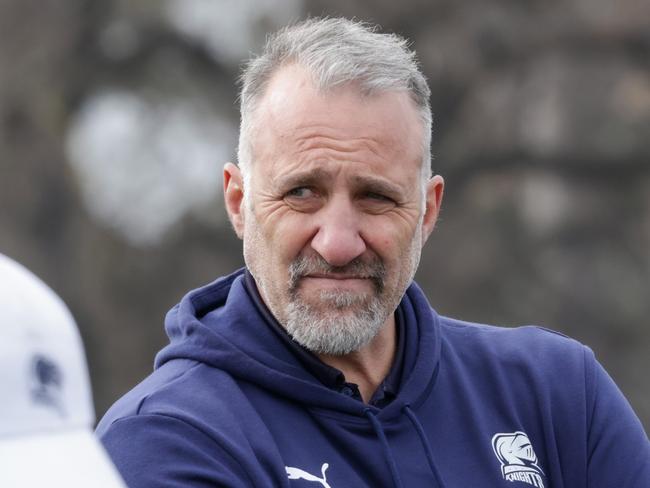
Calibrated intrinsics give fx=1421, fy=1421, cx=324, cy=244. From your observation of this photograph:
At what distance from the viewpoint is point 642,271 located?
36.7 feet

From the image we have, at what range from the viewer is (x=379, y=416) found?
2475 millimetres

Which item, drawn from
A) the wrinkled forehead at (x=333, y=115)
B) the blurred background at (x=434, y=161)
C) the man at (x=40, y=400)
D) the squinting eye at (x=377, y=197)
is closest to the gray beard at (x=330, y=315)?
the squinting eye at (x=377, y=197)

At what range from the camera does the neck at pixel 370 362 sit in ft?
8.43

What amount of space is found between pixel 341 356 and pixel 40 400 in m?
1.39

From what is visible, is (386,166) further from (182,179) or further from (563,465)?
(182,179)

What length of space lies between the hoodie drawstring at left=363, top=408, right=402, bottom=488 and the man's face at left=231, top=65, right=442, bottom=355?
12 centimetres

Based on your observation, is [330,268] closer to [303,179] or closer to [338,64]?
[303,179]

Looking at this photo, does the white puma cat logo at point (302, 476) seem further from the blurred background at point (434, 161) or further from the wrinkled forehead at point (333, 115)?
the blurred background at point (434, 161)

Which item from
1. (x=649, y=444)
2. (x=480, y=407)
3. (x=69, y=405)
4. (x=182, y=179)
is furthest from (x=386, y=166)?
(x=182, y=179)

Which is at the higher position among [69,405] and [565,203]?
[69,405]

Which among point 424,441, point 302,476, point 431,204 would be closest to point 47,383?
point 302,476

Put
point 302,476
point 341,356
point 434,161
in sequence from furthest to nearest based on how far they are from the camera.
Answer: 1. point 434,161
2. point 341,356
3. point 302,476

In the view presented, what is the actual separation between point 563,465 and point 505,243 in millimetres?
8978

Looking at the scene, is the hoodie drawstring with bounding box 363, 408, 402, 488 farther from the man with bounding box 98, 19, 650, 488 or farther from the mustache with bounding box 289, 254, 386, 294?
the mustache with bounding box 289, 254, 386, 294
